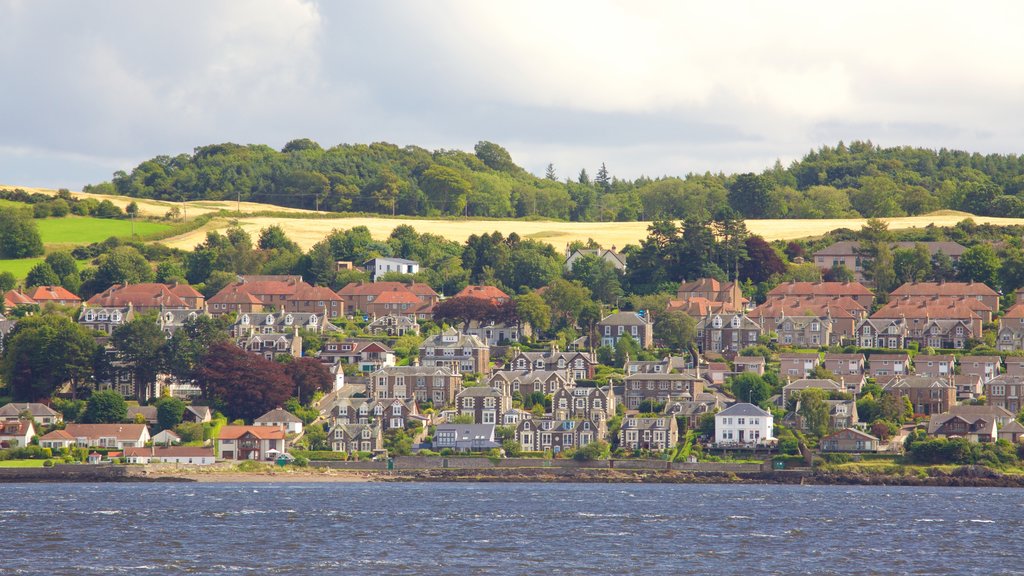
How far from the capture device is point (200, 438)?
363 ft

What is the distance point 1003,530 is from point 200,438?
2088 inches

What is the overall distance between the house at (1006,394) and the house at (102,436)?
5387cm

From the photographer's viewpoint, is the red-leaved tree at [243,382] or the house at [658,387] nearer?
the red-leaved tree at [243,382]

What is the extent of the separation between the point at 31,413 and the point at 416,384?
24.9 m

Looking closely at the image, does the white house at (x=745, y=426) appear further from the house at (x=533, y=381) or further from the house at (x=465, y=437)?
the house at (x=465, y=437)

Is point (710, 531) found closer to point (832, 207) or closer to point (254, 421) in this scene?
point (254, 421)

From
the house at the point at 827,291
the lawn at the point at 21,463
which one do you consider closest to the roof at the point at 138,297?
the lawn at the point at 21,463

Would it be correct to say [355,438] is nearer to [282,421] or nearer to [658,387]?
[282,421]

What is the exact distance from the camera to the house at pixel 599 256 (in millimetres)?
150000

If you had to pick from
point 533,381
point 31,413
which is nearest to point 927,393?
point 533,381

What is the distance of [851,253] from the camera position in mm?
150875

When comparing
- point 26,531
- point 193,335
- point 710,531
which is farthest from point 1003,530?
point 193,335

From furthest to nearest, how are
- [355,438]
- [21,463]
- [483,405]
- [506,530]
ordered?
[483,405]
[355,438]
[21,463]
[506,530]

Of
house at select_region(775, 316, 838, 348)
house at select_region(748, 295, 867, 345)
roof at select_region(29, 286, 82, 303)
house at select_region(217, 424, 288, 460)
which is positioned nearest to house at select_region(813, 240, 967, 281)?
house at select_region(748, 295, 867, 345)
